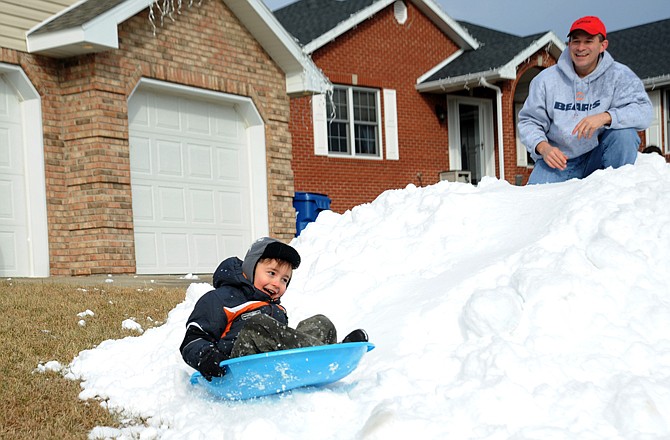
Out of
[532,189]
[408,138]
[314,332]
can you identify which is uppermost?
[408,138]

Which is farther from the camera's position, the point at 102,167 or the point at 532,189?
the point at 102,167

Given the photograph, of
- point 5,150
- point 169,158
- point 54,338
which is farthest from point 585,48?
point 169,158

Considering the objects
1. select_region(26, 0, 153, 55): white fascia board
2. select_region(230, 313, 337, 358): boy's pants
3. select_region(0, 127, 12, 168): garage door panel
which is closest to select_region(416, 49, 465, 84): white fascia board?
select_region(26, 0, 153, 55): white fascia board

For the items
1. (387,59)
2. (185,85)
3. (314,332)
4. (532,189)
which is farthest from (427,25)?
(314,332)

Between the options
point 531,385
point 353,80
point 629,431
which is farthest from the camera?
point 353,80

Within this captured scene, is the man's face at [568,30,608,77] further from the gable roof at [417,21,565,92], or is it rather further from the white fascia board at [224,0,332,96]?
the gable roof at [417,21,565,92]

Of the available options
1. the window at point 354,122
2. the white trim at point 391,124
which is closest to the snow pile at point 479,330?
the window at point 354,122

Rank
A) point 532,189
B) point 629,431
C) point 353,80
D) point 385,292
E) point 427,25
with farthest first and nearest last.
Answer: point 427,25, point 353,80, point 532,189, point 385,292, point 629,431

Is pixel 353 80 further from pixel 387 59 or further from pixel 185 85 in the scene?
pixel 185 85

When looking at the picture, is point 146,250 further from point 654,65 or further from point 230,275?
point 654,65

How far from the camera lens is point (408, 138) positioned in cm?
1962

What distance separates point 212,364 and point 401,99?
51.6ft

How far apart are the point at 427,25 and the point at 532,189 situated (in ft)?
48.2

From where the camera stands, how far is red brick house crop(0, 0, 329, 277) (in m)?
11.1
